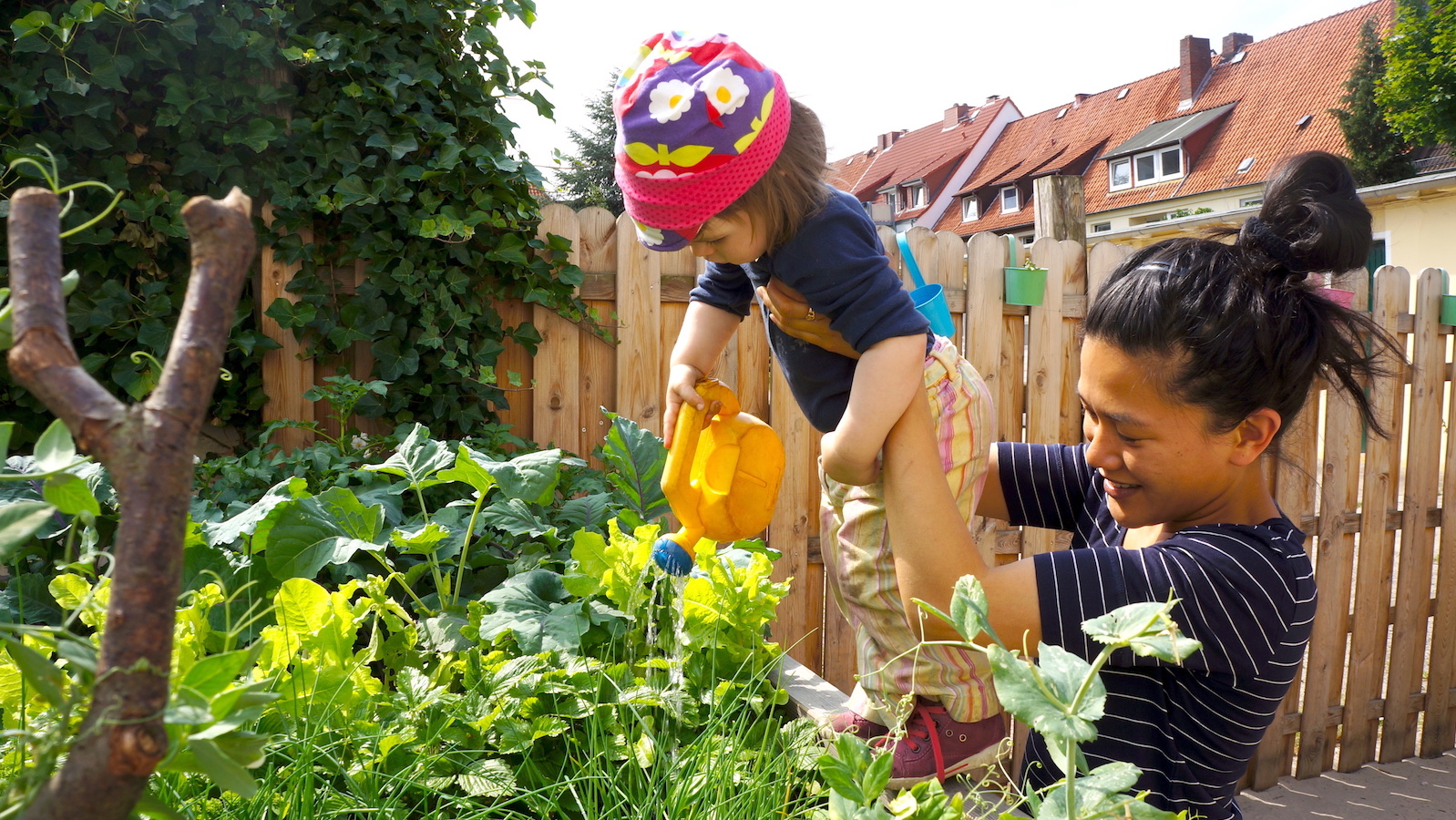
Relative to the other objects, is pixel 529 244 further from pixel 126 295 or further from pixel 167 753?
pixel 167 753

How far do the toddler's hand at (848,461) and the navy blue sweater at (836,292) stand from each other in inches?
6.4

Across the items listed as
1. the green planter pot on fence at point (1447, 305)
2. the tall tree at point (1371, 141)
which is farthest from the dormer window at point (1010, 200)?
the green planter pot on fence at point (1447, 305)

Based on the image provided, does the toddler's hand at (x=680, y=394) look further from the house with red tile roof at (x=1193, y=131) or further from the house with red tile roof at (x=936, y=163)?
the house with red tile roof at (x=936, y=163)

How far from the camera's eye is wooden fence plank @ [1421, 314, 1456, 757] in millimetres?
4227

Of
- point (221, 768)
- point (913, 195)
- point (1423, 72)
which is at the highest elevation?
point (913, 195)

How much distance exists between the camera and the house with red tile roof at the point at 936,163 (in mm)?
36812

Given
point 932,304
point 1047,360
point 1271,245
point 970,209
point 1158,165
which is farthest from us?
point 970,209

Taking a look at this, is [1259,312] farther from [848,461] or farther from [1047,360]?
[1047,360]

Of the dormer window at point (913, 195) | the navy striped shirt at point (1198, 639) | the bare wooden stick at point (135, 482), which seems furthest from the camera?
the dormer window at point (913, 195)

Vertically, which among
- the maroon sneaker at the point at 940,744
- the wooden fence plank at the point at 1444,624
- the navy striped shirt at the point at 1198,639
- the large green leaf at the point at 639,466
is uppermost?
the large green leaf at the point at 639,466

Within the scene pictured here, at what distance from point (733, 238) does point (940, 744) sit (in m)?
0.94

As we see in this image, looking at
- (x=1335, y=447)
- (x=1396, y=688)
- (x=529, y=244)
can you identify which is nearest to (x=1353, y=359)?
(x=529, y=244)

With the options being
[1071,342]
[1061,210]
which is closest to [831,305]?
[1071,342]

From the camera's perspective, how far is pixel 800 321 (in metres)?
1.53
